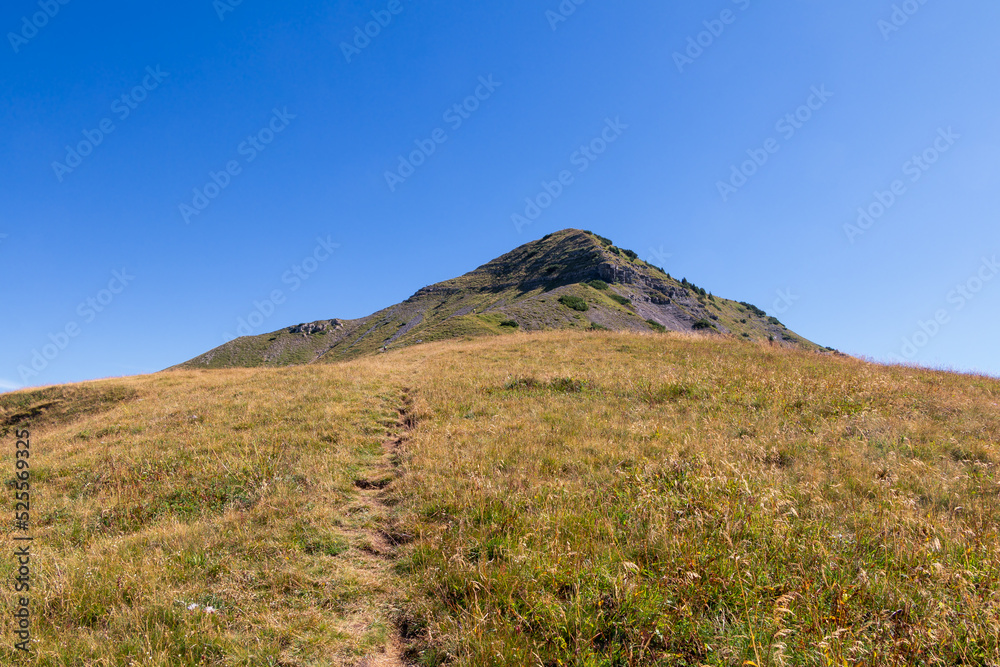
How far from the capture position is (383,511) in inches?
257

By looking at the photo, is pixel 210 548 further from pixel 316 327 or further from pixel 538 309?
pixel 316 327

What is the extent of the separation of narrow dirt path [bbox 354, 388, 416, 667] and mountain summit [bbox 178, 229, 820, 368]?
42.2 m

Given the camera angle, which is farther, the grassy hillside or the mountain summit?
the mountain summit

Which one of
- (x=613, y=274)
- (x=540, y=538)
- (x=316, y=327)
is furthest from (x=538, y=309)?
(x=316, y=327)

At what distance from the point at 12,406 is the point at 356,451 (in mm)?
33921

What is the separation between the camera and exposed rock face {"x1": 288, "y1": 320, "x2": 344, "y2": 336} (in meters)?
136

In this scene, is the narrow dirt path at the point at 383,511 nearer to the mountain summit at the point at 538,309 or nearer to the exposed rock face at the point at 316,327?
the mountain summit at the point at 538,309

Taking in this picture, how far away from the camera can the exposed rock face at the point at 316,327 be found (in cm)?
13650

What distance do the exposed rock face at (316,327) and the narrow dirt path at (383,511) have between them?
13695 cm

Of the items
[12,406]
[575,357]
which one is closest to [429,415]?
[575,357]

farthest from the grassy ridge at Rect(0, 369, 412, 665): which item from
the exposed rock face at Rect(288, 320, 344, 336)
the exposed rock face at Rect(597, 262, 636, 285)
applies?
the exposed rock face at Rect(288, 320, 344, 336)

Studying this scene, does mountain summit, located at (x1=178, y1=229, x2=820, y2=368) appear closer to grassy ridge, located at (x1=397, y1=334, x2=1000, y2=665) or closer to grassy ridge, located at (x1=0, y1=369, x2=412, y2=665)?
grassy ridge, located at (x1=0, y1=369, x2=412, y2=665)

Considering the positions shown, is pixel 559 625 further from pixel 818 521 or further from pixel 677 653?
pixel 818 521

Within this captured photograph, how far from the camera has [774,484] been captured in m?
5.52
